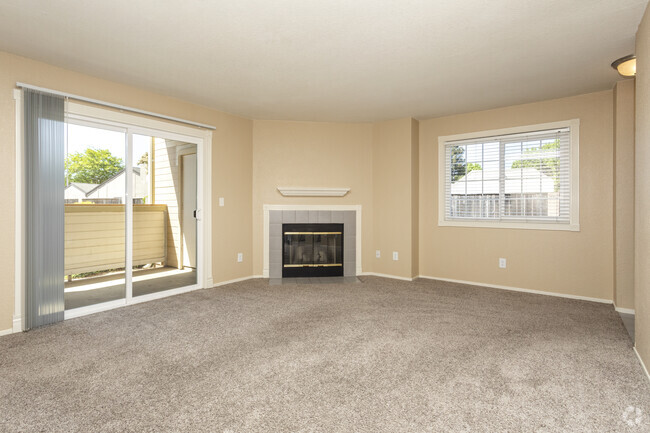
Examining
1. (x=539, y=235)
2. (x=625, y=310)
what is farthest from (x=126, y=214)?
(x=625, y=310)

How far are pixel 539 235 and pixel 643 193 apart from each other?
7.21ft

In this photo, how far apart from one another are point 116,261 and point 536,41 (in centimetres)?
443

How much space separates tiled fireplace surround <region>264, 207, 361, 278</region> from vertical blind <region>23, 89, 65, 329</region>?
2.65 meters

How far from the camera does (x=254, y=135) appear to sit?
17.8ft

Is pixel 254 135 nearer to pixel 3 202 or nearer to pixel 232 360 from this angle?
pixel 3 202

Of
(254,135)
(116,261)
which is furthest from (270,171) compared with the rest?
(116,261)

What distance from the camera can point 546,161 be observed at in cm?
439

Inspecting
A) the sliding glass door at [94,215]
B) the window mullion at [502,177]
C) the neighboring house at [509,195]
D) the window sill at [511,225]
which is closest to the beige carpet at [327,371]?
the sliding glass door at [94,215]

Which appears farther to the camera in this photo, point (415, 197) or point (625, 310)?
point (415, 197)

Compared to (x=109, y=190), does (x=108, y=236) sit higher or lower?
lower

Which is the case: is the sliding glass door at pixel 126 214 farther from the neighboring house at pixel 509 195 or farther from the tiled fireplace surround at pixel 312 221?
the neighboring house at pixel 509 195

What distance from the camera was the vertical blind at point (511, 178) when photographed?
Answer: 431cm

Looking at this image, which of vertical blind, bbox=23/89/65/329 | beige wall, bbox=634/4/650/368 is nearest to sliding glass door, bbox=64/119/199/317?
vertical blind, bbox=23/89/65/329

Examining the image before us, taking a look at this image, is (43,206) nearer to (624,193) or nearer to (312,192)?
(312,192)
